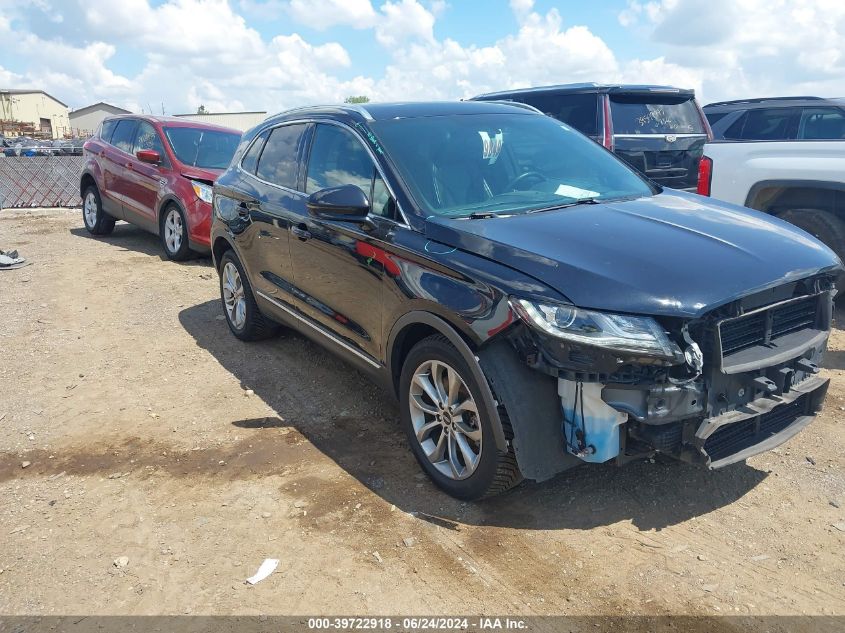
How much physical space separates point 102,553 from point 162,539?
26 cm

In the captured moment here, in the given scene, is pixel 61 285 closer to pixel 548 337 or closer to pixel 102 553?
pixel 102 553

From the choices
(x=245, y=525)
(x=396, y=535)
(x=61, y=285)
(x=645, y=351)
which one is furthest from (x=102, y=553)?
(x=61, y=285)

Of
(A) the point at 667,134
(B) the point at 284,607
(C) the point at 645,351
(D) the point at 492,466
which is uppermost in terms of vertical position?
(A) the point at 667,134

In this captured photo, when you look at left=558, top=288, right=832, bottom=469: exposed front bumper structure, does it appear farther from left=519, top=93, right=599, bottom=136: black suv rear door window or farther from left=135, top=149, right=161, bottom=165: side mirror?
left=135, top=149, right=161, bottom=165: side mirror

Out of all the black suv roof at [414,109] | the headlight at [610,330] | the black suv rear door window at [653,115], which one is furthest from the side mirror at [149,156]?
the headlight at [610,330]

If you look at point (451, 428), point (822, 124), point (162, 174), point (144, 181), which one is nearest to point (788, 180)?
point (822, 124)

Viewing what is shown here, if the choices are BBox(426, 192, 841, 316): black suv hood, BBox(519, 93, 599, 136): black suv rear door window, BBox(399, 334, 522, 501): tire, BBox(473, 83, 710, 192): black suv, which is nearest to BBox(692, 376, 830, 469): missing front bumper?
BBox(426, 192, 841, 316): black suv hood

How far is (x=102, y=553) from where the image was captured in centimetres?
315

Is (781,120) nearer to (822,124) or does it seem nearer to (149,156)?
(822,124)

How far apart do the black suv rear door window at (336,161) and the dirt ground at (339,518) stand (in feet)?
4.95

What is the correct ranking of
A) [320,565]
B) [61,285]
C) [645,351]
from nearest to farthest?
[645,351] → [320,565] → [61,285]

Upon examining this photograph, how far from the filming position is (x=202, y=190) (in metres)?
8.77

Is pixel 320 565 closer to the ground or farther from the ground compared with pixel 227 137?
closer to the ground

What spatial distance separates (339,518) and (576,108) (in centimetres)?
604
